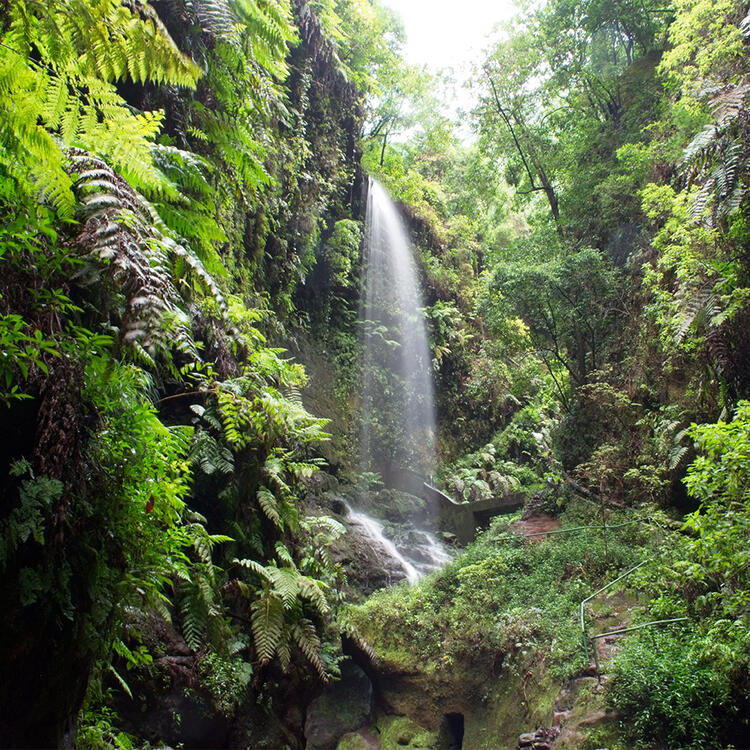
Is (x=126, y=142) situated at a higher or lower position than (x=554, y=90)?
lower

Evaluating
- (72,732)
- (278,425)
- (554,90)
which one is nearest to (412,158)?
(554,90)

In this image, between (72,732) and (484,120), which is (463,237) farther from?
(72,732)

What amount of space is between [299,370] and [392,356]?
8005 mm

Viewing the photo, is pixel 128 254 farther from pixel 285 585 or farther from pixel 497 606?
pixel 497 606

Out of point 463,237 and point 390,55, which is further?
point 463,237

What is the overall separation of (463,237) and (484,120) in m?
3.52

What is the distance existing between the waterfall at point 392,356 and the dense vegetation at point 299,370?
58 cm

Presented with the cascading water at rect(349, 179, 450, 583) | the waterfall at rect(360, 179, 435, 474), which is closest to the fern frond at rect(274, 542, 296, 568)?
the cascading water at rect(349, 179, 450, 583)

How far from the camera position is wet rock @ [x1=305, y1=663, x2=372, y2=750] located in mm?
6824

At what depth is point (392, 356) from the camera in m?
14.1

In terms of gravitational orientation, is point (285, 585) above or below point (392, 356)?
below

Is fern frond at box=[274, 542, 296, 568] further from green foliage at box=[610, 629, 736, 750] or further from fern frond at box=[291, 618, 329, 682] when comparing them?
green foliage at box=[610, 629, 736, 750]

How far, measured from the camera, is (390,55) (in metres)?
15.9

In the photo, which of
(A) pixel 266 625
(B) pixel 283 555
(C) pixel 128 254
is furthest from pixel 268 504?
(C) pixel 128 254
